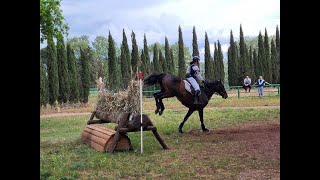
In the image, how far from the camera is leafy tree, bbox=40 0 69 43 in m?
17.1

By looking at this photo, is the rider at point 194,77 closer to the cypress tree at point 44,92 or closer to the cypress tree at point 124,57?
the cypress tree at point 44,92

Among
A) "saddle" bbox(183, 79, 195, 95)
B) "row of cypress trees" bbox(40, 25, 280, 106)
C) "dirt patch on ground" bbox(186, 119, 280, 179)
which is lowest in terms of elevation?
"dirt patch on ground" bbox(186, 119, 280, 179)

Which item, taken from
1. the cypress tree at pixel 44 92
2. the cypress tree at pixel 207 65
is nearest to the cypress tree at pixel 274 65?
the cypress tree at pixel 207 65

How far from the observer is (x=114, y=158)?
339 inches

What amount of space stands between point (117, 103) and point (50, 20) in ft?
27.5

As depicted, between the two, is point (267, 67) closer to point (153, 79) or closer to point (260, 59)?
point (260, 59)

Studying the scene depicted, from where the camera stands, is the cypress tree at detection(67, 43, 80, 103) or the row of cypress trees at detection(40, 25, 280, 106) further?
the cypress tree at detection(67, 43, 80, 103)

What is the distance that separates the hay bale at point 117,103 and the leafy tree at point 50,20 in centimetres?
654

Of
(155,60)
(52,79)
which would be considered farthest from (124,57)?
(52,79)

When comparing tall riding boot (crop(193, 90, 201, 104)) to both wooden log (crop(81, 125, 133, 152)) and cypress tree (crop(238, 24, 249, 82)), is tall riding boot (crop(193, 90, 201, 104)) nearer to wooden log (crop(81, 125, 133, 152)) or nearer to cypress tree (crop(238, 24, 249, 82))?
wooden log (crop(81, 125, 133, 152))

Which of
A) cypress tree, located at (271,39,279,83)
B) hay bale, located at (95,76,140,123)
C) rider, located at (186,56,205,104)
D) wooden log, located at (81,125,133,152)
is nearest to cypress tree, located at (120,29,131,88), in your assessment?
cypress tree, located at (271,39,279,83)

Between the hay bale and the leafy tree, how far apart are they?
21.4ft
